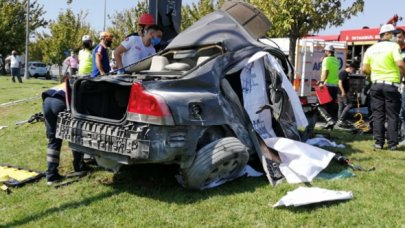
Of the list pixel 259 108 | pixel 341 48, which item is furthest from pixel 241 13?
pixel 341 48

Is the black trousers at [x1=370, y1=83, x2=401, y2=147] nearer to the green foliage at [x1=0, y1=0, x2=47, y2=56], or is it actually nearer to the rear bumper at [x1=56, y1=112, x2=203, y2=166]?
the rear bumper at [x1=56, y1=112, x2=203, y2=166]

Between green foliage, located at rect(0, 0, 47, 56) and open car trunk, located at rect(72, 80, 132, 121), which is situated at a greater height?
green foliage, located at rect(0, 0, 47, 56)

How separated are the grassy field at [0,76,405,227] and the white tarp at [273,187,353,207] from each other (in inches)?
2.4

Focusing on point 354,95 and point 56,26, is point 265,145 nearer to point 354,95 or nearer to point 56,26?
point 354,95

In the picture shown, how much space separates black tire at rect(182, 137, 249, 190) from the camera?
4555 millimetres

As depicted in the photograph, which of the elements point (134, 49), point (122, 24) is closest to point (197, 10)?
point (122, 24)

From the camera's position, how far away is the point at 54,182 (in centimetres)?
540

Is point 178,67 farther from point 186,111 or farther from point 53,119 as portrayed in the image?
point 53,119

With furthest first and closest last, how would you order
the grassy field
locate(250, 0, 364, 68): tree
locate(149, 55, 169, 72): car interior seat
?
locate(250, 0, 364, 68): tree
locate(149, 55, 169, 72): car interior seat
the grassy field

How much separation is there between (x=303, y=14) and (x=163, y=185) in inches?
385

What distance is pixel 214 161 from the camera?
456 centimetres

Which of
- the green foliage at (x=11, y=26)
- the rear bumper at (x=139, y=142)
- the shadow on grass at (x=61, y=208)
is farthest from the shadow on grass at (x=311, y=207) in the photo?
the green foliage at (x=11, y=26)

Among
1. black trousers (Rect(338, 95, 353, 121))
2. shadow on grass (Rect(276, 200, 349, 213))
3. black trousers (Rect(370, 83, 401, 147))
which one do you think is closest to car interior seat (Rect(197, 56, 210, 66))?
shadow on grass (Rect(276, 200, 349, 213))

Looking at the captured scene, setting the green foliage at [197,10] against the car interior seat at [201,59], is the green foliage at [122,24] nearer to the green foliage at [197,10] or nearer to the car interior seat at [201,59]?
the green foliage at [197,10]
